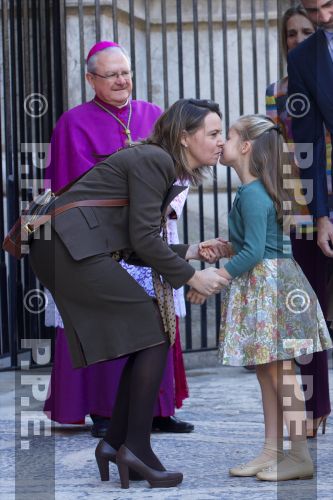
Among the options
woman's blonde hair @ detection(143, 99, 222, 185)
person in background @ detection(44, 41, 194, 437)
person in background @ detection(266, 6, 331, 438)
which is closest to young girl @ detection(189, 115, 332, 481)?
woman's blonde hair @ detection(143, 99, 222, 185)

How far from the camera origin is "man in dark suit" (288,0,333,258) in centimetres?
461

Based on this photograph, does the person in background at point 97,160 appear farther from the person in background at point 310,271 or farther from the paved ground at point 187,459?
the person in background at point 310,271

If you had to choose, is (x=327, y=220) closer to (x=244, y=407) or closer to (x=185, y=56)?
(x=244, y=407)

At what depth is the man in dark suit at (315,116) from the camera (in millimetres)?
4605

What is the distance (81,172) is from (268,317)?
1.52m

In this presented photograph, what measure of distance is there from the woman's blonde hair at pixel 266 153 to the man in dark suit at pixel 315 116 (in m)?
0.40

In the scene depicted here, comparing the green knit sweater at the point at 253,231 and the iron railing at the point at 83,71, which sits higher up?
the iron railing at the point at 83,71

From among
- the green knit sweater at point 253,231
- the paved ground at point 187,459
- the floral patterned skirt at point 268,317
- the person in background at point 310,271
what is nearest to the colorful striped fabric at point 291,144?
the person in background at point 310,271

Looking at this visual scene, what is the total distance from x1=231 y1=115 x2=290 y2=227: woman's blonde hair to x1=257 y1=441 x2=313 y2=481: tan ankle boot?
0.79 meters

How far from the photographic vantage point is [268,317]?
13.5 feet

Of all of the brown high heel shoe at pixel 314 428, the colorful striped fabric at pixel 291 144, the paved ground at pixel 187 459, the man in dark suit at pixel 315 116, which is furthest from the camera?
the brown high heel shoe at pixel 314 428

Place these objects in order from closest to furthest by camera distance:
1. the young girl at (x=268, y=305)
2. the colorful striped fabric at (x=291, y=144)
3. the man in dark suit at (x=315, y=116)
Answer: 1. the young girl at (x=268, y=305)
2. the man in dark suit at (x=315, y=116)
3. the colorful striped fabric at (x=291, y=144)

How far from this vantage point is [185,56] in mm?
7977

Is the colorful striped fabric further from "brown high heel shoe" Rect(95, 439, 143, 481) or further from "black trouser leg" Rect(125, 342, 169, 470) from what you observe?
"brown high heel shoe" Rect(95, 439, 143, 481)
